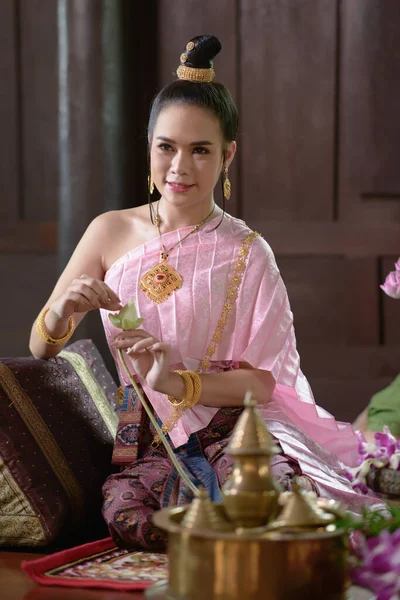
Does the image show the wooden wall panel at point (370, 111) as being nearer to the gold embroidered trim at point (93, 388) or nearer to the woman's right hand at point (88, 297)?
the gold embroidered trim at point (93, 388)

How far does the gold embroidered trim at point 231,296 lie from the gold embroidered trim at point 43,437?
0.40 m

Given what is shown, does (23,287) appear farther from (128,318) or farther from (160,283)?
(128,318)

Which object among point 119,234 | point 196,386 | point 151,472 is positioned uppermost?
point 119,234

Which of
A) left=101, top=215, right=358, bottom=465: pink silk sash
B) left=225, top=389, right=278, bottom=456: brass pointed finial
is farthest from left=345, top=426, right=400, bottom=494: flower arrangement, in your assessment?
left=225, top=389, right=278, bottom=456: brass pointed finial

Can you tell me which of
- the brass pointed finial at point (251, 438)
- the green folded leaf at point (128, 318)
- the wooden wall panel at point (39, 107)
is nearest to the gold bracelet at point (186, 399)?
the green folded leaf at point (128, 318)

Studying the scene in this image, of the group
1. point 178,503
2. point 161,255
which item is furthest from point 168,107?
point 178,503

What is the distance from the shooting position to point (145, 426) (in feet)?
7.66

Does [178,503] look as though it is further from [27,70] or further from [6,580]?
[27,70]

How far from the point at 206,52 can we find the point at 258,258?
20.7 inches

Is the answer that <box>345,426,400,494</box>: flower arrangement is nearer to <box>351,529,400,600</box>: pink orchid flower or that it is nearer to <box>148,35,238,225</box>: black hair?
<box>148,35,238,225</box>: black hair

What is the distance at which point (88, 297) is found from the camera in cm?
214

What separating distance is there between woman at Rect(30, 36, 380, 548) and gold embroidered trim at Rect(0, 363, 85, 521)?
9cm

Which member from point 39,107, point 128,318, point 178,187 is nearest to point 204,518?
point 128,318

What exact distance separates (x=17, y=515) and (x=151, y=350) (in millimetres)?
532
